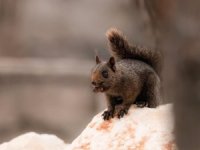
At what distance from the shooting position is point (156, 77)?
366 cm

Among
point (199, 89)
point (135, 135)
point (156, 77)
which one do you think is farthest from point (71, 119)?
point (199, 89)

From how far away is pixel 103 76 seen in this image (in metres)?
3.31

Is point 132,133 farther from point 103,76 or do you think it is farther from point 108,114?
point 103,76

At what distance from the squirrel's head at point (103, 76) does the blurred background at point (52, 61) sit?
173 inches

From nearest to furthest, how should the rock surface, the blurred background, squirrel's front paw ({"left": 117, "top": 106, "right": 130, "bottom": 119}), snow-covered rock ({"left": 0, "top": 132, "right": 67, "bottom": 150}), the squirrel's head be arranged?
1. the rock surface
2. squirrel's front paw ({"left": 117, "top": 106, "right": 130, "bottom": 119})
3. the squirrel's head
4. snow-covered rock ({"left": 0, "top": 132, "right": 67, "bottom": 150})
5. the blurred background

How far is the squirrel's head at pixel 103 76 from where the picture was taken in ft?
10.5

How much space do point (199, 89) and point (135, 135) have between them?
191 cm

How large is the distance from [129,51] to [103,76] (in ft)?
2.16

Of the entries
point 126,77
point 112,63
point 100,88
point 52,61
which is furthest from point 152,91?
point 52,61

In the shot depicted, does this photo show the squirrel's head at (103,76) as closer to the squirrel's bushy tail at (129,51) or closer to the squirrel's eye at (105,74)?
the squirrel's eye at (105,74)

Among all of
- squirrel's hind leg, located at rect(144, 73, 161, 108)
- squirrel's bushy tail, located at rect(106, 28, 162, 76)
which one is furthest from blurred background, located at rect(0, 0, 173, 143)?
squirrel's hind leg, located at rect(144, 73, 161, 108)

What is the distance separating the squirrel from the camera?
3.27 m

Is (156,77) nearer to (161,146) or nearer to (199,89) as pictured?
(161,146)

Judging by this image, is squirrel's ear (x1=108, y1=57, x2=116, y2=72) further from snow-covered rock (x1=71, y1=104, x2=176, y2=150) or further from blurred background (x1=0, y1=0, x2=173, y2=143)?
blurred background (x1=0, y1=0, x2=173, y2=143)
